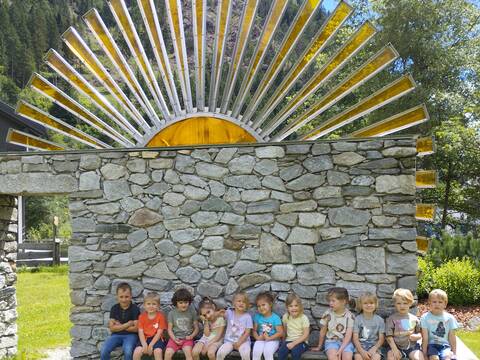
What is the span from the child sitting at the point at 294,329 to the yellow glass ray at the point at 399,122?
6.39ft

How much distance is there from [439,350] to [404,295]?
58 centimetres

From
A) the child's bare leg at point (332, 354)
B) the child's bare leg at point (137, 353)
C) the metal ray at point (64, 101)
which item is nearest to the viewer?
the child's bare leg at point (332, 354)

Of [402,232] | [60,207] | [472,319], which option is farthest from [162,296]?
[60,207]

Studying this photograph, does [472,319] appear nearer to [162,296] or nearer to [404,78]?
[404,78]

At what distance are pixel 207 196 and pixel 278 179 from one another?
76 cm

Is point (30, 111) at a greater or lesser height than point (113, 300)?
greater

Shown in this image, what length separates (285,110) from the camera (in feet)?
18.6

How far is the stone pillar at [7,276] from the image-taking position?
6.06 metres

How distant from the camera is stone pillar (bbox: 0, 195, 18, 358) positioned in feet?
19.9

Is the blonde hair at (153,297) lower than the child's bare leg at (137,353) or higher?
higher

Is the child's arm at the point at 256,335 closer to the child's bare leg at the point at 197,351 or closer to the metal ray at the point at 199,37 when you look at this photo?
the child's bare leg at the point at 197,351

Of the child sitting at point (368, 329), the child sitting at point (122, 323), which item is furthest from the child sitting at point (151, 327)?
the child sitting at point (368, 329)

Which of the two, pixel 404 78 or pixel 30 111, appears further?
pixel 30 111

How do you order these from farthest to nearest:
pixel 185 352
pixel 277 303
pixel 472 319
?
1. pixel 472 319
2. pixel 277 303
3. pixel 185 352
